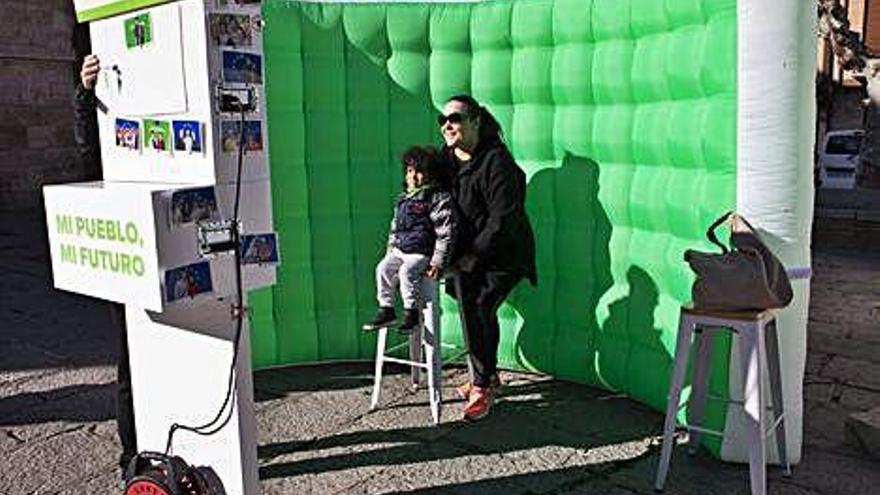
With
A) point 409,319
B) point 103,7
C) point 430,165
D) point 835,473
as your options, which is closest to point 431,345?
point 409,319

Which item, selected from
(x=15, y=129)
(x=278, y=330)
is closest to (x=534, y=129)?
(x=278, y=330)

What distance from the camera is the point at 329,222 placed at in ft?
16.5

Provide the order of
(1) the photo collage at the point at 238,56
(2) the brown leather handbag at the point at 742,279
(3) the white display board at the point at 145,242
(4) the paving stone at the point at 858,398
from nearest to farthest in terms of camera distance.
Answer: (3) the white display board at the point at 145,242, (1) the photo collage at the point at 238,56, (2) the brown leather handbag at the point at 742,279, (4) the paving stone at the point at 858,398

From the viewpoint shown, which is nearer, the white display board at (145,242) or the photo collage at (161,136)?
the white display board at (145,242)

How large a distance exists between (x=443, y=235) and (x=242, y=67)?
1863 mm

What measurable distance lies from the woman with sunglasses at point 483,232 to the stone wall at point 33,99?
34.6ft

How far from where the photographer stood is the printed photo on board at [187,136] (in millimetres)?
2469

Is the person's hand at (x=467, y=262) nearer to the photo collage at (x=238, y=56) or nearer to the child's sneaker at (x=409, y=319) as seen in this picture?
the child's sneaker at (x=409, y=319)

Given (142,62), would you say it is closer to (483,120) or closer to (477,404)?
(483,120)

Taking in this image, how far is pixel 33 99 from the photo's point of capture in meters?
13.1

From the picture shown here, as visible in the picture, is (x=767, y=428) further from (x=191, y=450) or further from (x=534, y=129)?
(x=191, y=450)

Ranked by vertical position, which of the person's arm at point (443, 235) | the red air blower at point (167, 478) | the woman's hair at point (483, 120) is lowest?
the red air blower at point (167, 478)

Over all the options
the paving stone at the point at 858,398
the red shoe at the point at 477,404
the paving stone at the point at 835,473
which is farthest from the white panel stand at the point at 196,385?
the paving stone at the point at 858,398

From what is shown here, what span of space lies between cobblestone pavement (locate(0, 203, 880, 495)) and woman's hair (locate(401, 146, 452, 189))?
1.26 m
